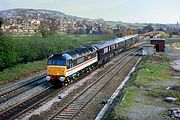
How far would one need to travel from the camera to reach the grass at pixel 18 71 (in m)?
30.2

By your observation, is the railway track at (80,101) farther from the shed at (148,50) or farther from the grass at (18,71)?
the shed at (148,50)

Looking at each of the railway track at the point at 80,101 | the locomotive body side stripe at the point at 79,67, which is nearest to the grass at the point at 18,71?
the locomotive body side stripe at the point at 79,67

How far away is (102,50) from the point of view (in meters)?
40.2

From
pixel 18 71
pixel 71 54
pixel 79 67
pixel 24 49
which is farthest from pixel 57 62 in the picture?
pixel 24 49

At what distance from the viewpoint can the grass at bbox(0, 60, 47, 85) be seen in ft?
99.0

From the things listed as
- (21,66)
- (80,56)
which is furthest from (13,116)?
(21,66)

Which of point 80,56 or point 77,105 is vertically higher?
point 80,56

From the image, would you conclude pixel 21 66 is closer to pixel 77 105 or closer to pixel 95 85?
pixel 95 85

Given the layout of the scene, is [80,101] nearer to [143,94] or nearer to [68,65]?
[143,94]

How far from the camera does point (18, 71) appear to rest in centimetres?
3359

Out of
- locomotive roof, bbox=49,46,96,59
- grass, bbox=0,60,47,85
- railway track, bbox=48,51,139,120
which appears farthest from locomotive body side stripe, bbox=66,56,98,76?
grass, bbox=0,60,47,85

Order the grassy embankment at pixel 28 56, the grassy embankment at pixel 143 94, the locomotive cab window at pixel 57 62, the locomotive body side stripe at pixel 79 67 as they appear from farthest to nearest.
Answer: the grassy embankment at pixel 28 56 < the locomotive body side stripe at pixel 79 67 < the locomotive cab window at pixel 57 62 < the grassy embankment at pixel 143 94

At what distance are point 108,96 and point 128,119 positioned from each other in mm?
7650

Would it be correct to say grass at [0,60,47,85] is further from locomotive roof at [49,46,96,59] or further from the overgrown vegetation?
locomotive roof at [49,46,96,59]
